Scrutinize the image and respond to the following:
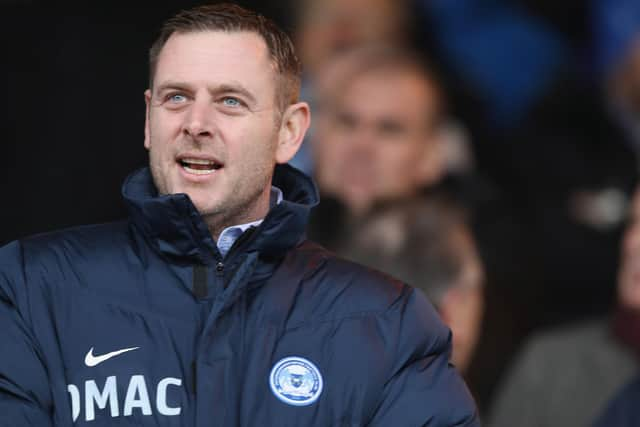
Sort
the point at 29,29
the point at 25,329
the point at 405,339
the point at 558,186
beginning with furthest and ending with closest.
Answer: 1. the point at 558,186
2. the point at 29,29
3. the point at 405,339
4. the point at 25,329

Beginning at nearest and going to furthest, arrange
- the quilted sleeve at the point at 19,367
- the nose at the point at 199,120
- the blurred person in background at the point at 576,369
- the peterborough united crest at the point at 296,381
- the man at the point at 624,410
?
the quilted sleeve at the point at 19,367 < the peterborough united crest at the point at 296,381 < the nose at the point at 199,120 < the man at the point at 624,410 < the blurred person in background at the point at 576,369

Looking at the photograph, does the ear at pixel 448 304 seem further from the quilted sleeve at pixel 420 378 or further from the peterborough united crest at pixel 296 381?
the peterborough united crest at pixel 296 381

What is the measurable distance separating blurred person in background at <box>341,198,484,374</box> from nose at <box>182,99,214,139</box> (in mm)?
1644

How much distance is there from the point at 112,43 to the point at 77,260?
7.24 feet

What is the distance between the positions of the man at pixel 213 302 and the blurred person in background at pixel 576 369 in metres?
1.59

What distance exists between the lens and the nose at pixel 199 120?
2.27m

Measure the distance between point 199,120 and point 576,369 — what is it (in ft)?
6.88

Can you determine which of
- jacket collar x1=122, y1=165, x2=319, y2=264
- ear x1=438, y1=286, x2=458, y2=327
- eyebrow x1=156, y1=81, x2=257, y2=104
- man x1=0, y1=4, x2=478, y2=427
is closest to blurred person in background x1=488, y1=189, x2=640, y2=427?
ear x1=438, y1=286, x2=458, y2=327

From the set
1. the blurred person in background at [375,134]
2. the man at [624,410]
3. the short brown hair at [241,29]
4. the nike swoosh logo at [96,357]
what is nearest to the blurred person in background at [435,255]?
the blurred person in background at [375,134]

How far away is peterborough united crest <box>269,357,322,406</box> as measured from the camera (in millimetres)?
2158

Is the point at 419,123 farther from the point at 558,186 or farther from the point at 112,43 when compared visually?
the point at 112,43

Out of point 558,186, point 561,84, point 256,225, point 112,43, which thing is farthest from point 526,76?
point 256,225

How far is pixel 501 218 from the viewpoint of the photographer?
175 inches

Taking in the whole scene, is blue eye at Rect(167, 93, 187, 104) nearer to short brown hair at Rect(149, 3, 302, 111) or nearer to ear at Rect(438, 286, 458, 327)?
short brown hair at Rect(149, 3, 302, 111)
